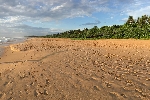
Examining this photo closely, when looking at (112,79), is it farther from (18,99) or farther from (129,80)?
(18,99)

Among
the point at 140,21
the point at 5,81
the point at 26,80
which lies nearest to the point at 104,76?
the point at 26,80

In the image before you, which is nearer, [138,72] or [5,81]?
[5,81]

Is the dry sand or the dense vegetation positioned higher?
the dense vegetation

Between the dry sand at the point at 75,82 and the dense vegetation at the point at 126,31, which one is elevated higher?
the dense vegetation at the point at 126,31

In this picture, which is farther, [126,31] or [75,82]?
[126,31]

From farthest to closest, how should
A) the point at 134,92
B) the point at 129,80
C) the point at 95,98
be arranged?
1. the point at 129,80
2. the point at 134,92
3. the point at 95,98

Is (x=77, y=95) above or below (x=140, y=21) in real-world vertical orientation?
below

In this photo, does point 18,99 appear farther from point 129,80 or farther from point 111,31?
point 111,31

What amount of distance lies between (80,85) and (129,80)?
2.65m

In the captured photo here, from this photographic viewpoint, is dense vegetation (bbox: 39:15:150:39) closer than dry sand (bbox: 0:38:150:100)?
No

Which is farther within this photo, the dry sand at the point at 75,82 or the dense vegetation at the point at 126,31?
the dense vegetation at the point at 126,31

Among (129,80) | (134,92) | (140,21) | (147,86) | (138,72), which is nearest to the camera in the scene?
(134,92)

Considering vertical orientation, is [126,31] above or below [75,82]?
above

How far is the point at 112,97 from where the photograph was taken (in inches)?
305
